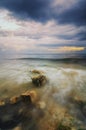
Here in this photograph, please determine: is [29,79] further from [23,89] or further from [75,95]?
[75,95]

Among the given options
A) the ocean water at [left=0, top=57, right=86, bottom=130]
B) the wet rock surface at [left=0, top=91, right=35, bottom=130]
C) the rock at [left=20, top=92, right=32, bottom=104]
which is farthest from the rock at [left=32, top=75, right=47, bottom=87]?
the rock at [left=20, top=92, right=32, bottom=104]

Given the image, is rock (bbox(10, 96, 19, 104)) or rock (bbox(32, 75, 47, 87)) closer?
rock (bbox(10, 96, 19, 104))

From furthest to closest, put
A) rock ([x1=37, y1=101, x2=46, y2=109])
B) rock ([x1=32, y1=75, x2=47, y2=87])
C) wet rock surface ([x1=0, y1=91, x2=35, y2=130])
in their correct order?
rock ([x1=32, y1=75, x2=47, y2=87])
rock ([x1=37, y1=101, x2=46, y2=109])
wet rock surface ([x1=0, y1=91, x2=35, y2=130])

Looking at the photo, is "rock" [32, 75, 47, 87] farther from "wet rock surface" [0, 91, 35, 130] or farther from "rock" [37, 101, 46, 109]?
"rock" [37, 101, 46, 109]

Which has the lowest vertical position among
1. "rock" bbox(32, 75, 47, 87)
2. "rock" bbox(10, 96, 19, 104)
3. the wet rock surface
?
the wet rock surface

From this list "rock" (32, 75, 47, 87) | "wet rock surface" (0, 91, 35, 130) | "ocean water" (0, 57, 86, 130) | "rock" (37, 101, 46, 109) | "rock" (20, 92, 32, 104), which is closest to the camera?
"ocean water" (0, 57, 86, 130)

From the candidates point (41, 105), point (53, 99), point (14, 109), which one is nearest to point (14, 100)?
point (14, 109)

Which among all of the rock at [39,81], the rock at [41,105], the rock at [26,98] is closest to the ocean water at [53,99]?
the rock at [41,105]

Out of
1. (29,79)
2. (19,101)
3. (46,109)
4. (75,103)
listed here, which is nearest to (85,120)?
(75,103)

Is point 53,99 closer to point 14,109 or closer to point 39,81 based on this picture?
point 39,81

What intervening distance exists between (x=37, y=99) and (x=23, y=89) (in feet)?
5.66

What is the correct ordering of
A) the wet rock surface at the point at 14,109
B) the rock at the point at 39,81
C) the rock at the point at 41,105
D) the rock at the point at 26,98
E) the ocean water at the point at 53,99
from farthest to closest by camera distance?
the rock at the point at 39,81 → the rock at the point at 26,98 → the rock at the point at 41,105 → the wet rock surface at the point at 14,109 → the ocean water at the point at 53,99

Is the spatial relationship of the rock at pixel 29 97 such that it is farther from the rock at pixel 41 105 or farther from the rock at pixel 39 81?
the rock at pixel 39 81

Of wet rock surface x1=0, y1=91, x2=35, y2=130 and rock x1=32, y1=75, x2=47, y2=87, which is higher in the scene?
rock x1=32, y1=75, x2=47, y2=87
